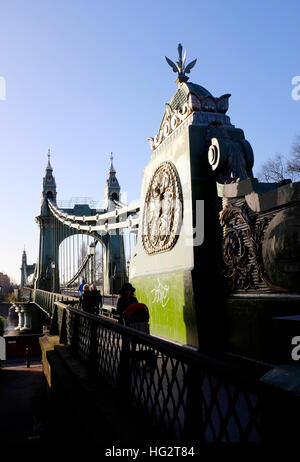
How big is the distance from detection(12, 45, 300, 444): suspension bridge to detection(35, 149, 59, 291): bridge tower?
25.8 metres

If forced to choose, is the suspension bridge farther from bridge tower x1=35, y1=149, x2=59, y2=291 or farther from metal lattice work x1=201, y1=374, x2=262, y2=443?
Result: bridge tower x1=35, y1=149, x2=59, y2=291

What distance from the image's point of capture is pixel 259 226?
4.89m

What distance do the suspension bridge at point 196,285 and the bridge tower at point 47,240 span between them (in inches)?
1016

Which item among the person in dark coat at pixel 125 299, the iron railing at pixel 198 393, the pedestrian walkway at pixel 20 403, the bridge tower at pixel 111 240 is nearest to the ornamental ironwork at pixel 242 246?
the iron railing at pixel 198 393

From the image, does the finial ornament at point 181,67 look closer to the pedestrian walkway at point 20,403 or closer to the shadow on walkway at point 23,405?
the shadow on walkway at point 23,405

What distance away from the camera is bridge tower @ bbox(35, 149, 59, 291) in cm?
3388

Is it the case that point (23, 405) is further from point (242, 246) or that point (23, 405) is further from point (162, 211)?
point (242, 246)

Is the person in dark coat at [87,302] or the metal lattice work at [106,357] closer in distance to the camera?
the metal lattice work at [106,357]

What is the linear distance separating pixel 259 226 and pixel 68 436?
348 cm

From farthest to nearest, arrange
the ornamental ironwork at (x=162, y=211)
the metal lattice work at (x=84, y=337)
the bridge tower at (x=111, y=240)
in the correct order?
the bridge tower at (x=111, y=240) < the ornamental ironwork at (x=162, y=211) < the metal lattice work at (x=84, y=337)

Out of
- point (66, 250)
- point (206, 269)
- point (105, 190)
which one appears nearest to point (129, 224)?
point (206, 269)

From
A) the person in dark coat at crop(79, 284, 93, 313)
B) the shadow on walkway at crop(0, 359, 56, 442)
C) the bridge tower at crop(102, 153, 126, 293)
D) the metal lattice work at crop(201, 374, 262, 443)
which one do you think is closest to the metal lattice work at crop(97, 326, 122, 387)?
the metal lattice work at crop(201, 374, 262, 443)

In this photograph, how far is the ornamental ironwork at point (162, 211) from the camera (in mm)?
6895
